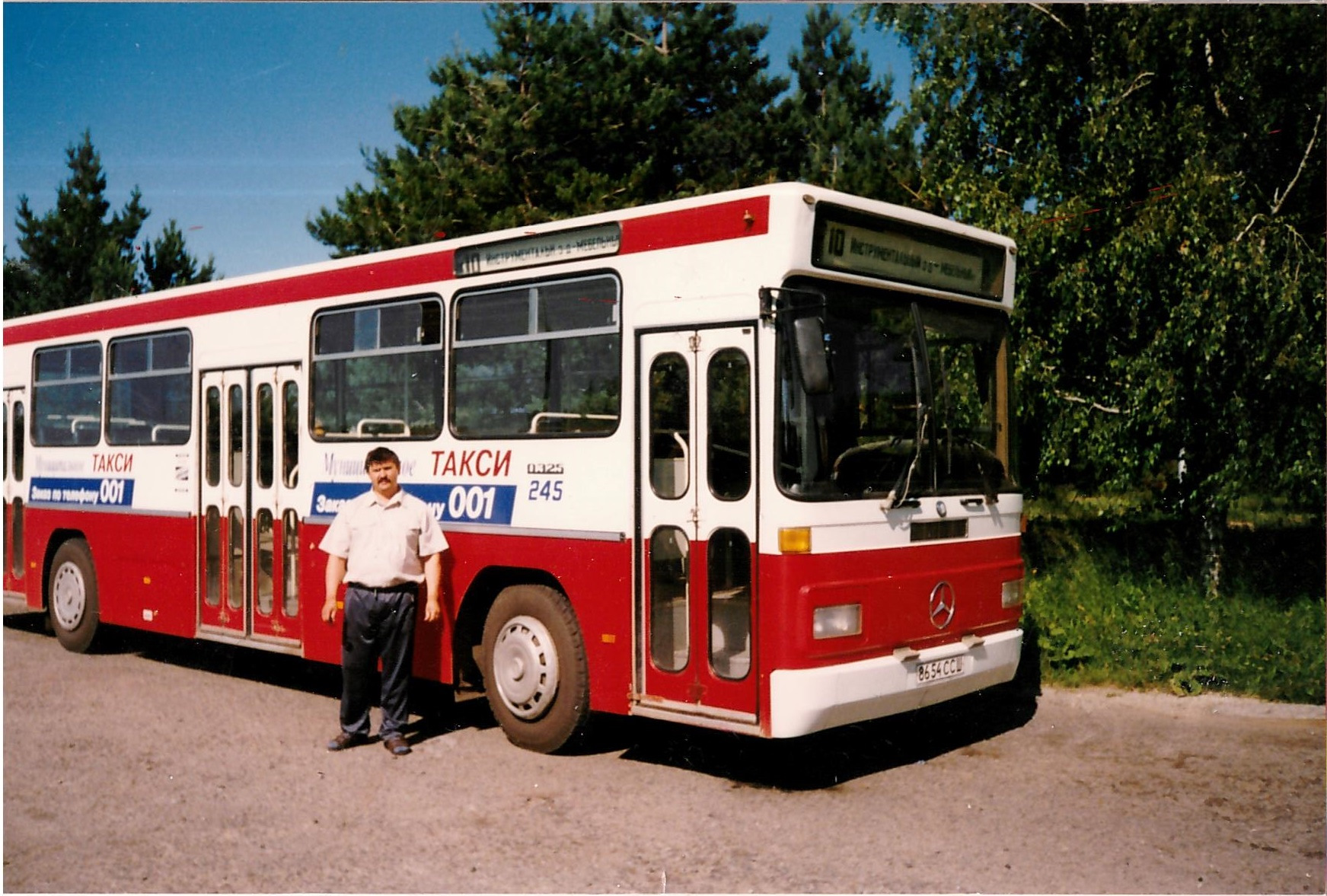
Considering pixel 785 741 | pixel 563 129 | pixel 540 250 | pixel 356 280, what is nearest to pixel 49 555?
pixel 356 280

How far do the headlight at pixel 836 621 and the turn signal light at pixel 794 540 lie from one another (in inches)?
12.9

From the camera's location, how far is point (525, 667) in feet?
25.7

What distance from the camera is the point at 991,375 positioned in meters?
7.95

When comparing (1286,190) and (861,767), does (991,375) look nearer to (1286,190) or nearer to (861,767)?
(861,767)

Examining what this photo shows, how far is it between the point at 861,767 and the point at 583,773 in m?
1.63

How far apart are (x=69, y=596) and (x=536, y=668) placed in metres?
6.42

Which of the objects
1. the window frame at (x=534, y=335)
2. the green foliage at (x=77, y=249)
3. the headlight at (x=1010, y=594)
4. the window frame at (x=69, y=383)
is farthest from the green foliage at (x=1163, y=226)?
the green foliage at (x=77, y=249)

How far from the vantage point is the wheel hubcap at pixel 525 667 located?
7.74 m

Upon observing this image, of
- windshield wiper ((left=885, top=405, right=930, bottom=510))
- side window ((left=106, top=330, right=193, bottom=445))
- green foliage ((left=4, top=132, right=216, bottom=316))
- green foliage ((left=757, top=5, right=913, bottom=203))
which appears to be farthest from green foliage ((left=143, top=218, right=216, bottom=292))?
windshield wiper ((left=885, top=405, right=930, bottom=510))

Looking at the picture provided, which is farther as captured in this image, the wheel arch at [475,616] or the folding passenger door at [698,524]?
the wheel arch at [475,616]

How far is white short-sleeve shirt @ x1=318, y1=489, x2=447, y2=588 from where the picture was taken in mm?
7926

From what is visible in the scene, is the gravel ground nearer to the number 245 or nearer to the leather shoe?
the leather shoe

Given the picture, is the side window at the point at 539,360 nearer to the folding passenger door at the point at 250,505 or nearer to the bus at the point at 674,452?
the bus at the point at 674,452

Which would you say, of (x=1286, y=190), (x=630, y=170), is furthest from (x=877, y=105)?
(x=1286, y=190)
